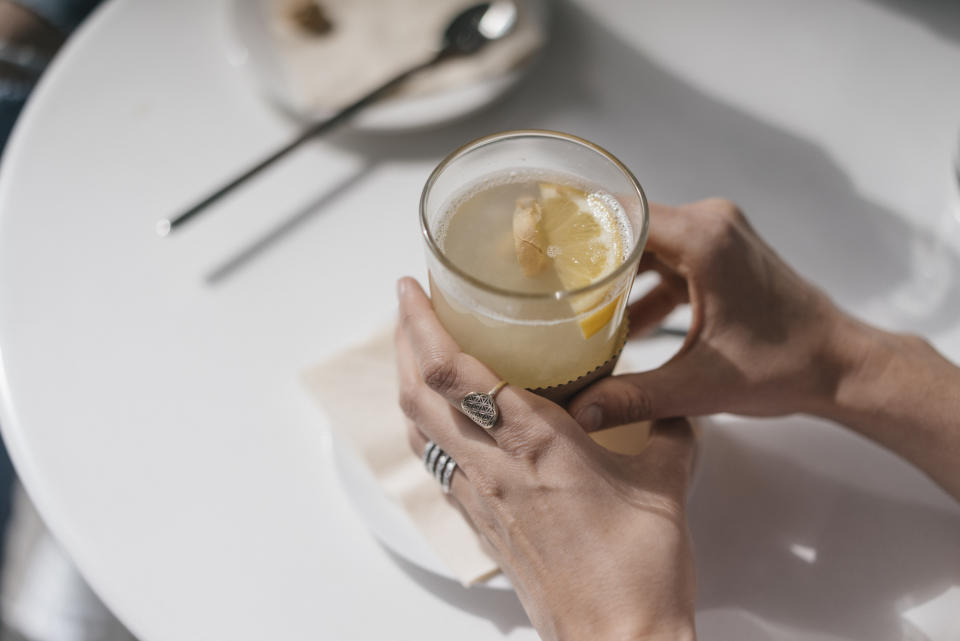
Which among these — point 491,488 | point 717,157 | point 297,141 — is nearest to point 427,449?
point 491,488

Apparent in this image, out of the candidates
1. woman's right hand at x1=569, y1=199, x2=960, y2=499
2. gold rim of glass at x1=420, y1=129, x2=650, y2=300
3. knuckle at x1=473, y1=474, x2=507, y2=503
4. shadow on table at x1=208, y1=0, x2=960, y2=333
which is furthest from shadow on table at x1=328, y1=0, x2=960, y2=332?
knuckle at x1=473, y1=474, x2=507, y2=503

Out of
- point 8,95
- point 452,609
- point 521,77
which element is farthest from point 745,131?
point 8,95

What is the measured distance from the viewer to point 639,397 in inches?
27.8

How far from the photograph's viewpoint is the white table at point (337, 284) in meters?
0.78

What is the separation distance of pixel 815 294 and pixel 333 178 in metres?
0.62

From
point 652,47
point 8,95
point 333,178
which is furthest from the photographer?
point 8,95

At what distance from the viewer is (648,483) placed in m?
0.68

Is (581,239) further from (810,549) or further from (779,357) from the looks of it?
(810,549)

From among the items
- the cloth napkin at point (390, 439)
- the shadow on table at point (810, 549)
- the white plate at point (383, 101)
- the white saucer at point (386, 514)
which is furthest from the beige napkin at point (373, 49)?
the shadow on table at point (810, 549)

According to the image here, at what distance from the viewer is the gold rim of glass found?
0.57 meters

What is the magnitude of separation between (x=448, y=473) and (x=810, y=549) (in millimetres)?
357

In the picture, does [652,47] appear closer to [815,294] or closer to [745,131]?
[745,131]

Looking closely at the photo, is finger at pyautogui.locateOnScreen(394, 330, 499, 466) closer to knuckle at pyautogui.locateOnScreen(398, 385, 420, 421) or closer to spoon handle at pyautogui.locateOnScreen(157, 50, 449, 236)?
knuckle at pyautogui.locateOnScreen(398, 385, 420, 421)

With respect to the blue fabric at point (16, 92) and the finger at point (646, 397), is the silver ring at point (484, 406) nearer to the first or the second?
the finger at point (646, 397)
